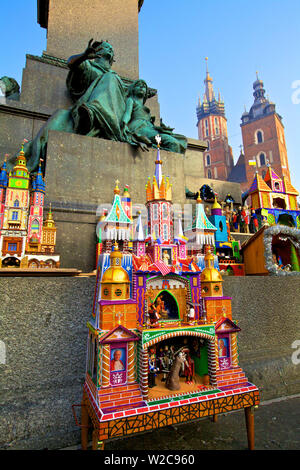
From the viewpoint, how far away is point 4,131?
13.7m

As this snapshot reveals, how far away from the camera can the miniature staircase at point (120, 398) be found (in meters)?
3.95

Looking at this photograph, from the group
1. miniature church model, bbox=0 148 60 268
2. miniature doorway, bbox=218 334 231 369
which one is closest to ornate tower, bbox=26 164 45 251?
miniature church model, bbox=0 148 60 268

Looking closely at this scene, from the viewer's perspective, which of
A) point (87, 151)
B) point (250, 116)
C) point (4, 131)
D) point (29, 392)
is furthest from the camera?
point (250, 116)

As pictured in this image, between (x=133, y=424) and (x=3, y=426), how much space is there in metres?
2.70

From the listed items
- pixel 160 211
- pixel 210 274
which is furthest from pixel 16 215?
pixel 210 274

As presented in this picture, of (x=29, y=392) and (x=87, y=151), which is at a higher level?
(x=87, y=151)

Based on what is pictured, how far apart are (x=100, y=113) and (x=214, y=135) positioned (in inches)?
2692

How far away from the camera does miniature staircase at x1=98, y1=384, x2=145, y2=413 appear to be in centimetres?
395

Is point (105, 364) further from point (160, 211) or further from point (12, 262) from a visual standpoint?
point (12, 262)

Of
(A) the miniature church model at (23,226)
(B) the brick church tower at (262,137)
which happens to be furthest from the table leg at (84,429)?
(B) the brick church tower at (262,137)

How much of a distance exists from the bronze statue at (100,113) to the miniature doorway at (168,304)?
8.70 meters

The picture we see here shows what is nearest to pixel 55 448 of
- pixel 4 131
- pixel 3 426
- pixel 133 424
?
pixel 3 426

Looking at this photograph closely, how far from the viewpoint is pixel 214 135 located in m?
72.6
